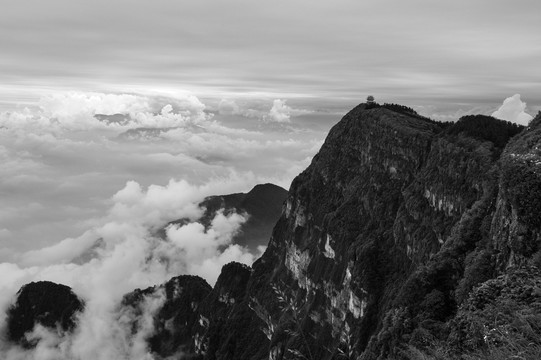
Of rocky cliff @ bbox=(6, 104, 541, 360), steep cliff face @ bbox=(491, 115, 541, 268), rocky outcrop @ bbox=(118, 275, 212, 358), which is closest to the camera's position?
rocky cliff @ bbox=(6, 104, 541, 360)

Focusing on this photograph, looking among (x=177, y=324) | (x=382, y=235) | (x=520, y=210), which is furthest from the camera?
(x=177, y=324)

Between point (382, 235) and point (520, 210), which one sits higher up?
point (520, 210)

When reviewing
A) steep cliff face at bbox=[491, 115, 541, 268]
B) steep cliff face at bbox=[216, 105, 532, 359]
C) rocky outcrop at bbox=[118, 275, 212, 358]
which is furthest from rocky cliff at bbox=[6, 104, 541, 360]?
rocky outcrop at bbox=[118, 275, 212, 358]

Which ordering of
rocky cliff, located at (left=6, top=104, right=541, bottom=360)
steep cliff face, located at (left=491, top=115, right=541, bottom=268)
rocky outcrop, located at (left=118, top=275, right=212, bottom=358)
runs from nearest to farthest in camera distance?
rocky cliff, located at (left=6, top=104, right=541, bottom=360) → steep cliff face, located at (left=491, top=115, right=541, bottom=268) → rocky outcrop, located at (left=118, top=275, right=212, bottom=358)

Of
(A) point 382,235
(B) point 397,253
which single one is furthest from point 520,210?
(A) point 382,235

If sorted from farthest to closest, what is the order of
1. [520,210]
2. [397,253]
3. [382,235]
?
[382,235] < [397,253] < [520,210]

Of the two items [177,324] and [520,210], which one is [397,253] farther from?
[177,324]

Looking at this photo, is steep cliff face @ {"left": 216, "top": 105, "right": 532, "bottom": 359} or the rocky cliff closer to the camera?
the rocky cliff

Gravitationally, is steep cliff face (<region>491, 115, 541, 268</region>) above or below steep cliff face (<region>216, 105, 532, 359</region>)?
above

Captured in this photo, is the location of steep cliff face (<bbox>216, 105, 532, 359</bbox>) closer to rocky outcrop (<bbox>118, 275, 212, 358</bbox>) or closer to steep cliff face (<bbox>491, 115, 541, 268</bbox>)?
steep cliff face (<bbox>491, 115, 541, 268</bbox>)

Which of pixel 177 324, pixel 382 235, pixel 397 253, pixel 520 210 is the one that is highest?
pixel 520 210
